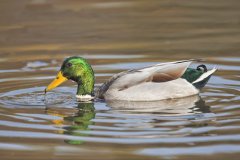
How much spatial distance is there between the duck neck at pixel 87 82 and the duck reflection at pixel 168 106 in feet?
1.80

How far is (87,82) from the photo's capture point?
11.7 metres

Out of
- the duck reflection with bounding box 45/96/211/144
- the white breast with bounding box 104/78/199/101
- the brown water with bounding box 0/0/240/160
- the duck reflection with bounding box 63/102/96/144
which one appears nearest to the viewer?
the brown water with bounding box 0/0/240/160

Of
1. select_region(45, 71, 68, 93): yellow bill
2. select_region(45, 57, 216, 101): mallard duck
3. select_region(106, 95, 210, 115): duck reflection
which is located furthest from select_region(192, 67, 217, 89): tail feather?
select_region(45, 71, 68, 93): yellow bill

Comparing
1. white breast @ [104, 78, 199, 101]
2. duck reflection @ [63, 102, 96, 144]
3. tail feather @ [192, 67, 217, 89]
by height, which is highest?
tail feather @ [192, 67, 217, 89]

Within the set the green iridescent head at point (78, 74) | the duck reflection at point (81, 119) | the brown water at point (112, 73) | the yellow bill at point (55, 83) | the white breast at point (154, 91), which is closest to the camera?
the brown water at point (112, 73)

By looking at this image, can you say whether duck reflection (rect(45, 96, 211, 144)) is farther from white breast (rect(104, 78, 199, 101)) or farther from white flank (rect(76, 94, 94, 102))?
white flank (rect(76, 94, 94, 102))

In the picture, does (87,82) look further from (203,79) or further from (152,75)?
(203,79)

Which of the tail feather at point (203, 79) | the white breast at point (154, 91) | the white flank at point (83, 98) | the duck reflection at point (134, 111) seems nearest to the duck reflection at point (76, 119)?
the duck reflection at point (134, 111)

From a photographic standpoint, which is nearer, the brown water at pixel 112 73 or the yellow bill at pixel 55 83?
the brown water at pixel 112 73

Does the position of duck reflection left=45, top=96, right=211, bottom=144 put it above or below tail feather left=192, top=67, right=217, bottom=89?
below

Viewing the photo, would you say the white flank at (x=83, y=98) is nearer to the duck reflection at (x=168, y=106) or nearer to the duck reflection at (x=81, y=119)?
the duck reflection at (x=81, y=119)

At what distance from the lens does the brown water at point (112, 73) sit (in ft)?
28.5

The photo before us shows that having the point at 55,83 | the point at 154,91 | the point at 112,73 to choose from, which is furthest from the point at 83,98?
the point at 112,73

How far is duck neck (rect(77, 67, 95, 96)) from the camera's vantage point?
1162cm
